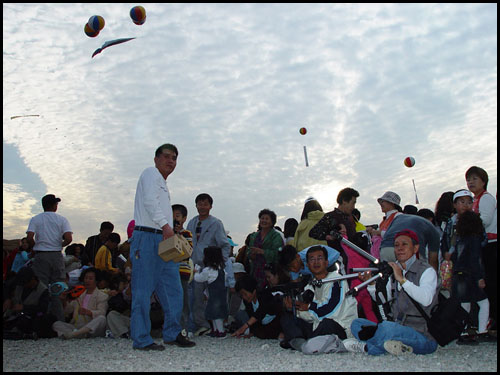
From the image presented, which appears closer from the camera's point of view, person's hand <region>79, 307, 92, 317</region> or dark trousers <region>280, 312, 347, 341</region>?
dark trousers <region>280, 312, 347, 341</region>

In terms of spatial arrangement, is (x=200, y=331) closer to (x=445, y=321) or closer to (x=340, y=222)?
(x=340, y=222)

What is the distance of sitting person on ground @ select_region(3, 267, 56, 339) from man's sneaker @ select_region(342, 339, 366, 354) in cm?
409

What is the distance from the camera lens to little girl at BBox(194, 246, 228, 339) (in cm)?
611

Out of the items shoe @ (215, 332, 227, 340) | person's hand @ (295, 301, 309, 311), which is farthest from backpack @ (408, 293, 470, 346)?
shoe @ (215, 332, 227, 340)

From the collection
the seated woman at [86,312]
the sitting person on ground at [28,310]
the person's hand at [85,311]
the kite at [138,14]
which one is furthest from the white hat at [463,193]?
the sitting person on ground at [28,310]

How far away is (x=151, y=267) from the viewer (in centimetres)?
462

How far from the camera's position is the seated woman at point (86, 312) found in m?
6.00

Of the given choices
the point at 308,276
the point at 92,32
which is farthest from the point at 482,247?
the point at 92,32

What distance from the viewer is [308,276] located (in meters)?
5.09

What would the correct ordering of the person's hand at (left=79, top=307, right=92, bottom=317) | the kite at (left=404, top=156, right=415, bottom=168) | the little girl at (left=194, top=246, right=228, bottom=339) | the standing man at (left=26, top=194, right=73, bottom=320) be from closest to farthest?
the little girl at (left=194, top=246, right=228, bottom=339)
the person's hand at (left=79, top=307, right=92, bottom=317)
the standing man at (left=26, top=194, right=73, bottom=320)
the kite at (left=404, top=156, right=415, bottom=168)

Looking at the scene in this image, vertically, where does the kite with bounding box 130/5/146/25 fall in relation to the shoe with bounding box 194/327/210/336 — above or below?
above

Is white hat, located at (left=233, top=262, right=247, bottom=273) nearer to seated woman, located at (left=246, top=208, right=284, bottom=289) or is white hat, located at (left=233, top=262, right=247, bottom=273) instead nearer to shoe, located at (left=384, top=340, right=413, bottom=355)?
seated woman, located at (left=246, top=208, right=284, bottom=289)

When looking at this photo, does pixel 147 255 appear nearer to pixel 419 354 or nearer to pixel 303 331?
pixel 303 331

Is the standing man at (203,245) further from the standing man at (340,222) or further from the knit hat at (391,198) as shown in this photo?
the knit hat at (391,198)
